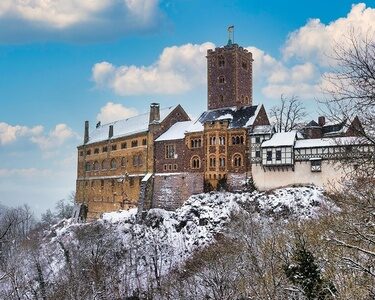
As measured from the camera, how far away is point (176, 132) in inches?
2160

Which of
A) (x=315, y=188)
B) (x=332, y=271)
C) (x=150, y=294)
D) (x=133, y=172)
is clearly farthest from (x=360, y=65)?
(x=133, y=172)

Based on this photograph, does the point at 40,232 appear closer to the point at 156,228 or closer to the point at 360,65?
the point at 156,228

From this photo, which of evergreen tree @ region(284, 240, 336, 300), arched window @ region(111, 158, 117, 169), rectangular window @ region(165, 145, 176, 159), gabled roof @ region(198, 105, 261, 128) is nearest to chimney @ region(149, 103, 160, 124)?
rectangular window @ region(165, 145, 176, 159)

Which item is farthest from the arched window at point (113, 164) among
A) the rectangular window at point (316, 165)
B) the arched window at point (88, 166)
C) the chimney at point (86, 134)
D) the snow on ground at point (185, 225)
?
the rectangular window at point (316, 165)

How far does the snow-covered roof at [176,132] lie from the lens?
53.7m

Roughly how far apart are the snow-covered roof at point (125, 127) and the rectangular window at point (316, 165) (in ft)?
61.2

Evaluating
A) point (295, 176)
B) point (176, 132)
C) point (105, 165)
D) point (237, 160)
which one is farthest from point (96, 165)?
point (295, 176)

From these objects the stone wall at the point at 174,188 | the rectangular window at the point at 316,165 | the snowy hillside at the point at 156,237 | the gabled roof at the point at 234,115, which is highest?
the gabled roof at the point at 234,115

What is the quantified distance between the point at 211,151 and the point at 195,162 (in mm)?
2288

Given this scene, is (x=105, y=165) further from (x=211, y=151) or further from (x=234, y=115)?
(x=234, y=115)

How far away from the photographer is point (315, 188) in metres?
44.9

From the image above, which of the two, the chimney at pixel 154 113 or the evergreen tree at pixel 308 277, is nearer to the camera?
the evergreen tree at pixel 308 277

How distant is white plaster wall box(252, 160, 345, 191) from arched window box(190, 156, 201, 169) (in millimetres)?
5941

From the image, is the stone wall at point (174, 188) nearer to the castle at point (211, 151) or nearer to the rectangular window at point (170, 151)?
the castle at point (211, 151)
